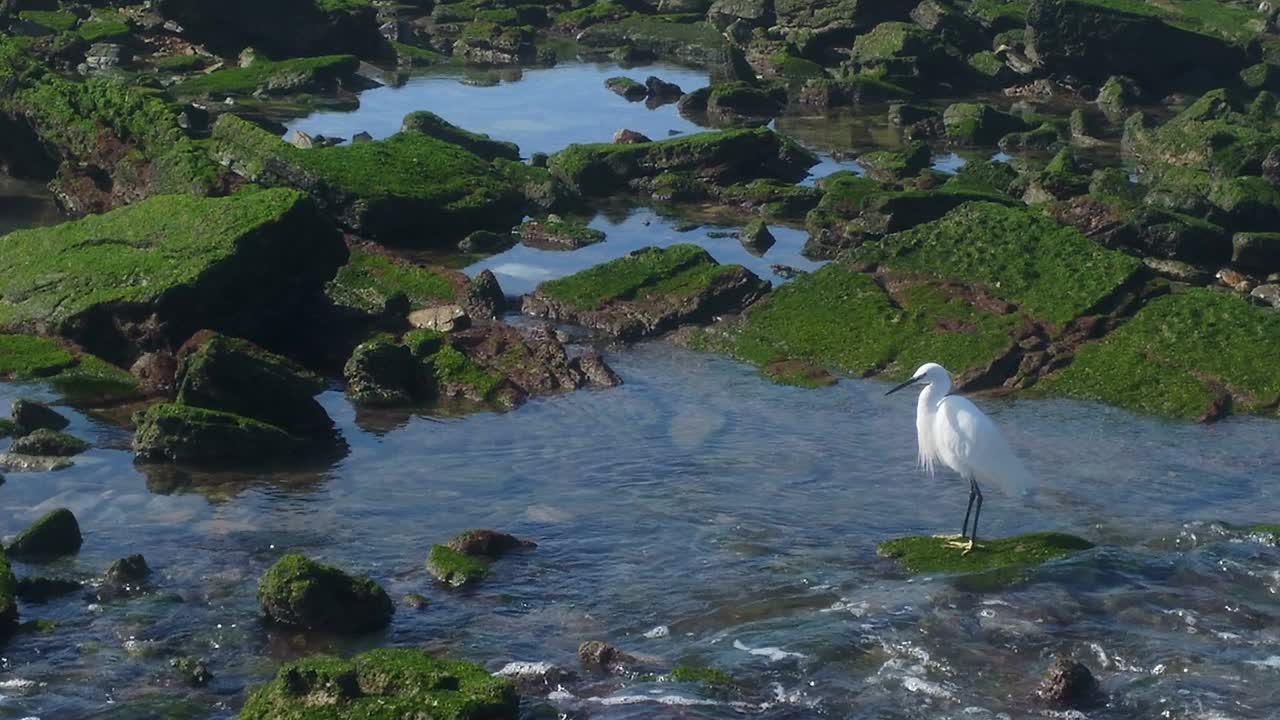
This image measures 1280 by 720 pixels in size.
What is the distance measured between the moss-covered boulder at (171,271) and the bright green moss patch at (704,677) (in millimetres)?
8270

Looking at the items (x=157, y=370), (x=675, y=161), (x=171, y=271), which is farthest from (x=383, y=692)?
(x=675, y=161)

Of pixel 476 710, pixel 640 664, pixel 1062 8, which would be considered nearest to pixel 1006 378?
pixel 640 664

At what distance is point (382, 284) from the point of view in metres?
19.7

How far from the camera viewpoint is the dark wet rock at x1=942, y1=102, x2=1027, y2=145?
29.2 m

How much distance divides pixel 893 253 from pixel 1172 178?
659 cm

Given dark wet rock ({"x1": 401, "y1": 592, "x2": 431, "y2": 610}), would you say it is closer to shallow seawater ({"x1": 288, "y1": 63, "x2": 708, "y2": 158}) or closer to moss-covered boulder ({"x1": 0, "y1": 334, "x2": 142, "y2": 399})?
moss-covered boulder ({"x1": 0, "y1": 334, "x2": 142, "y2": 399})

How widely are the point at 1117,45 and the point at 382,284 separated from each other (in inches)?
792

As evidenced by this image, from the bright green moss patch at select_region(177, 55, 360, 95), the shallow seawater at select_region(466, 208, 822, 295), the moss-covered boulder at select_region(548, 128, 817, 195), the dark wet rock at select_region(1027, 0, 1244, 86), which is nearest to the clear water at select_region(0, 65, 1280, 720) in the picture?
the shallow seawater at select_region(466, 208, 822, 295)

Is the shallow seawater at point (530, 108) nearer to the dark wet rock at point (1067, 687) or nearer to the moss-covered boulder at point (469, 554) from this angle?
the moss-covered boulder at point (469, 554)

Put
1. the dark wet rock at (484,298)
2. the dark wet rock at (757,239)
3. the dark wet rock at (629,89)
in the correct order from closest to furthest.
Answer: the dark wet rock at (484,298) → the dark wet rock at (757,239) → the dark wet rock at (629,89)

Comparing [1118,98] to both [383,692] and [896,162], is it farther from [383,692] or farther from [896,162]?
[383,692]

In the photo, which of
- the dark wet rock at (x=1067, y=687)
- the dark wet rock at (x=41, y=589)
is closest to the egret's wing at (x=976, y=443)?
the dark wet rock at (x=1067, y=687)

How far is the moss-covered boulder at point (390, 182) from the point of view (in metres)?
21.8

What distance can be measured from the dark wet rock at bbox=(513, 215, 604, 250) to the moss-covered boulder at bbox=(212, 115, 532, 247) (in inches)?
18.3
